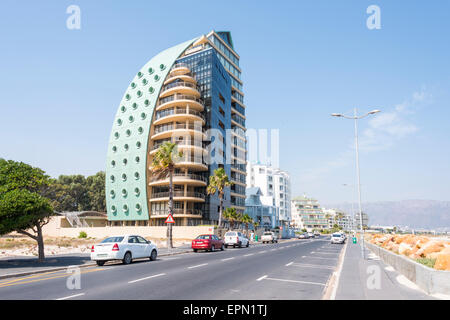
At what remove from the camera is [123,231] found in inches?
2424

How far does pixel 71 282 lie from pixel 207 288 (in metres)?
4.94

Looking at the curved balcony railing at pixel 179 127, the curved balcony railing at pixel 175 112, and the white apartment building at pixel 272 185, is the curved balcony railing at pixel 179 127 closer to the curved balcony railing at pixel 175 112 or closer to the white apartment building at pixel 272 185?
the curved balcony railing at pixel 175 112

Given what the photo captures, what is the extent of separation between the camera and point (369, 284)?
11.0 meters

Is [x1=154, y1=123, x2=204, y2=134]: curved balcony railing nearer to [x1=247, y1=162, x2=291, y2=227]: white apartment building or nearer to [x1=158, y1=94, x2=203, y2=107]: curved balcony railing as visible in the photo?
[x1=158, y1=94, x2=203, y2=107]: curved balcony railing

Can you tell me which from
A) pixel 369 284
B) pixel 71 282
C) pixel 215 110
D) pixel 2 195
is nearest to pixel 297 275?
pixel 369 284

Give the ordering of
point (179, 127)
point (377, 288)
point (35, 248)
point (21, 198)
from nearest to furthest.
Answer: point (377, 288) → point (21, 198) → point (35, 248) → point (179, 127)

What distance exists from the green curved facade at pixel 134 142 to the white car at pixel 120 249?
43.1 m

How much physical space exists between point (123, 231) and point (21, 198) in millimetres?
46454

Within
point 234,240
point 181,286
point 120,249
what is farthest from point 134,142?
point 181,286

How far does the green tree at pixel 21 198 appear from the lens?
1681 centimetres

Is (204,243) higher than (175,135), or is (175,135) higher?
(175,135)

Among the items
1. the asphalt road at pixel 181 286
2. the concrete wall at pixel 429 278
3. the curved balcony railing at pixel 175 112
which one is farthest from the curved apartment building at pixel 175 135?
the concrete wall at pixel 429 278

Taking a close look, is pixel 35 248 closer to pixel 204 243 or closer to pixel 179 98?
pixel 204 243
